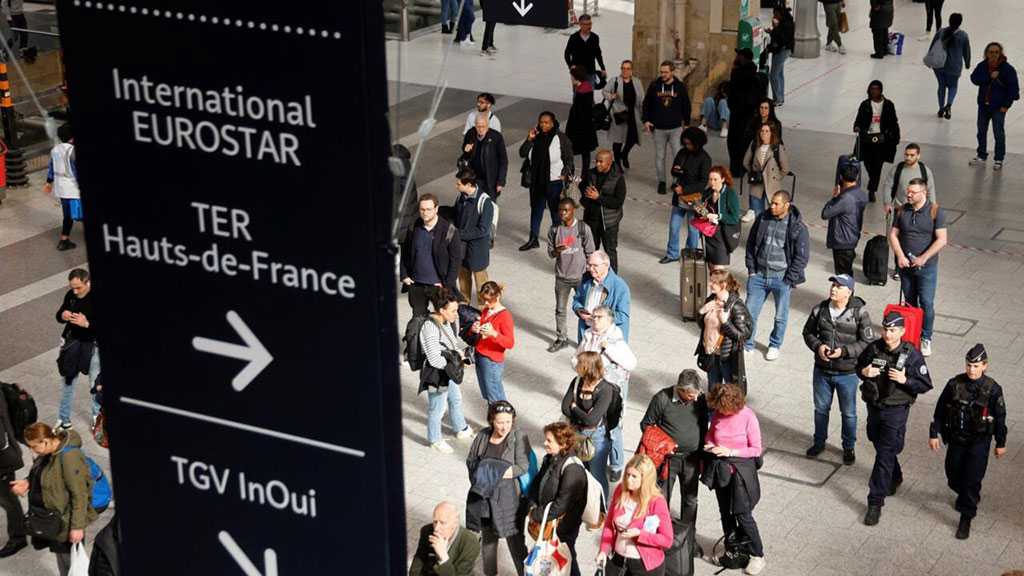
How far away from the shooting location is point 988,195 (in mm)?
18531

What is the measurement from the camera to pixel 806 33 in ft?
88.7

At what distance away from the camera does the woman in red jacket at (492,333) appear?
11.3 meters

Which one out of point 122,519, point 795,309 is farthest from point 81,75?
point 795,309

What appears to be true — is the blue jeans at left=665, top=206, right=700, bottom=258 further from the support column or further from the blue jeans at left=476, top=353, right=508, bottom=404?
the support column

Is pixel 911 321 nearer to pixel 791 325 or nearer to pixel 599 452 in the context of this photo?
pixel 791 325

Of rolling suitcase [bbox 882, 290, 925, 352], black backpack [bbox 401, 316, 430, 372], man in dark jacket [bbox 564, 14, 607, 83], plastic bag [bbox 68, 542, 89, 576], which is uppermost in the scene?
man in dark jacket [bbox 564, 14, 607, 83]

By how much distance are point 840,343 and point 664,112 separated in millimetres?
7828

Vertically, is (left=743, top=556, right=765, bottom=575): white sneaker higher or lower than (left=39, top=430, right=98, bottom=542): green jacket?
lower

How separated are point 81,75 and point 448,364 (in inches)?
322

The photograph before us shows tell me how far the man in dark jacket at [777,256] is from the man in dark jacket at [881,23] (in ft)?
45.9

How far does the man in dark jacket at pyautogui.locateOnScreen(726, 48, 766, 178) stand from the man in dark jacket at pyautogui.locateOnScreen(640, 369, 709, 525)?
958cm

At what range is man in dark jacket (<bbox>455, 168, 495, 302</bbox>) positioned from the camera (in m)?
13.8

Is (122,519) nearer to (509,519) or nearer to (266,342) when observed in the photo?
(266,342)

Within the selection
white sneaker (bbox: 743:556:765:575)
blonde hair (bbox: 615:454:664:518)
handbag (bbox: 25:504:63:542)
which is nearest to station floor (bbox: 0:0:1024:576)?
white sneaker (bbox: 743:556:765:575)
